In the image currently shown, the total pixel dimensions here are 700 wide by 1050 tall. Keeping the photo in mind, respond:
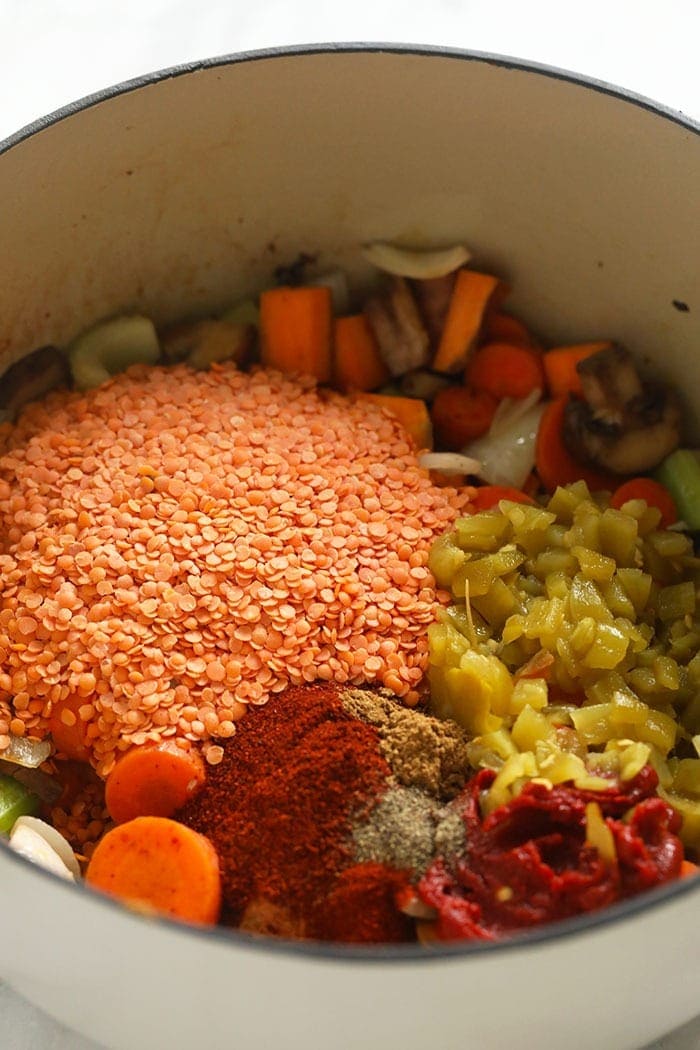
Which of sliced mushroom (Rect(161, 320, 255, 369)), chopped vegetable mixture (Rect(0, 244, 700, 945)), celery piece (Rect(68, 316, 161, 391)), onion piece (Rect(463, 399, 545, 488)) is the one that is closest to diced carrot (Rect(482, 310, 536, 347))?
chopped vegetable mixture (Rect(0, 244, 700, 945))

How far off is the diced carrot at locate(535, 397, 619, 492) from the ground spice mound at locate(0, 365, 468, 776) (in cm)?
14

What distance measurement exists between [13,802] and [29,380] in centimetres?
58

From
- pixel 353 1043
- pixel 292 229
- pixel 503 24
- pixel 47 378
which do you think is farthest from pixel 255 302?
pixel 353 1043

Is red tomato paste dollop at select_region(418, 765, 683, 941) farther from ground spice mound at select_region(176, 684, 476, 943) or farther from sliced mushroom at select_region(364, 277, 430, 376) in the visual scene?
sliced mushroom at select_region(364, 277, 430, 376)

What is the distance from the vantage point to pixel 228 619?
144cm

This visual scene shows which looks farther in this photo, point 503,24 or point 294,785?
point 503,24

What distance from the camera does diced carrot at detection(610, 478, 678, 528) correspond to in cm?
164

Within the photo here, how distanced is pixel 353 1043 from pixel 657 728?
0.54 meters

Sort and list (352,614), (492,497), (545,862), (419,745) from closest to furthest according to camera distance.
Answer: (545,862), (419,745), (352,614), (492,497)

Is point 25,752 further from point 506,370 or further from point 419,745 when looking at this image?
point 506,370

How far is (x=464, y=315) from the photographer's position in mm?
1711

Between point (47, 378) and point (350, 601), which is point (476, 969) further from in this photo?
point (47, 378)

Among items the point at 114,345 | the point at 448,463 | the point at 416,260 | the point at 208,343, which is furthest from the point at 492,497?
the point at 114,345

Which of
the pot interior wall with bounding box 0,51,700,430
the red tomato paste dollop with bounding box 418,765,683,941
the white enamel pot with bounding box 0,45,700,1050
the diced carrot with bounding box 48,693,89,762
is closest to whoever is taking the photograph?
the white enamel pot with bounding box 0,45,700,1050
